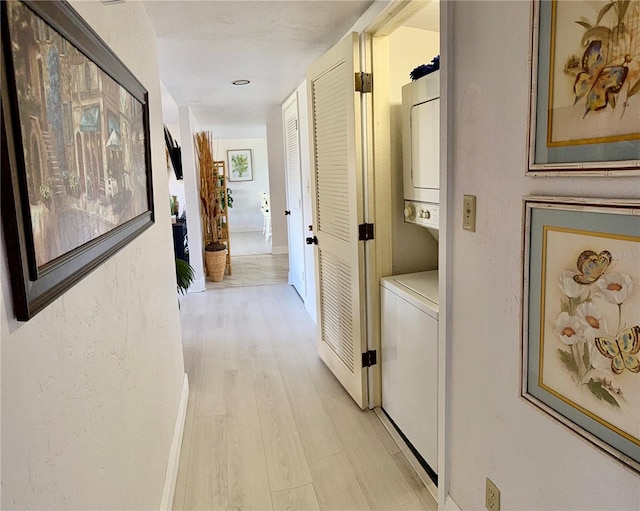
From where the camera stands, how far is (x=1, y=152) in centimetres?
64

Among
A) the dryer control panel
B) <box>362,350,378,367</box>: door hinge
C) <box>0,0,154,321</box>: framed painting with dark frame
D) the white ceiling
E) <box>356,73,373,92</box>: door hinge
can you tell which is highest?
the white ceiling

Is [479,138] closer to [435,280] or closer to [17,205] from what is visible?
[435,280]

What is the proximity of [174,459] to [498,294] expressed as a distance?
164cm

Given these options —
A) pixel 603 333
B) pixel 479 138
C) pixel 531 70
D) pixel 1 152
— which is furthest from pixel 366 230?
pixel 1 152

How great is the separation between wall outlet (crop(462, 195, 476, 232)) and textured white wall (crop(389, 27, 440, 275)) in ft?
3.02

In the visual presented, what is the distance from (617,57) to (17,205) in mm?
1138

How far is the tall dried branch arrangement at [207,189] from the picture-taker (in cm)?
574

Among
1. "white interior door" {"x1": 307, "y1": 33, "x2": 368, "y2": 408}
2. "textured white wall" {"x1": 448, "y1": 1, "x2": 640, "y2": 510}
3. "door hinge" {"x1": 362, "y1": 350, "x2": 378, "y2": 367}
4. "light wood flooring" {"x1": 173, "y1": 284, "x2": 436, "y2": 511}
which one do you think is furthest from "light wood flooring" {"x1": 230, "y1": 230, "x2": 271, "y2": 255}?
"textured white wall" {"x1": 448, "y1": 1, "x2": 640, "y2": 510}

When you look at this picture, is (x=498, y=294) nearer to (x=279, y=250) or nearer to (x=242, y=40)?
(x=242, y=40)

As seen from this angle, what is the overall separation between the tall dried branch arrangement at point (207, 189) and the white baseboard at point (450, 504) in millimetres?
4754

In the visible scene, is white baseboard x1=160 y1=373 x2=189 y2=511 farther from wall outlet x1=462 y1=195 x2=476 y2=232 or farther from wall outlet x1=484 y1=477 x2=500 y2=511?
wall outlet x1=462 y1=195 x2=476 y2=232

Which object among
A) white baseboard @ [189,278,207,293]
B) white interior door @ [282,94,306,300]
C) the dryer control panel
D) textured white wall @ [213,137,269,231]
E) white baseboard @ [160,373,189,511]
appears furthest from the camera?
textured white wall @ [213,137,269,231]

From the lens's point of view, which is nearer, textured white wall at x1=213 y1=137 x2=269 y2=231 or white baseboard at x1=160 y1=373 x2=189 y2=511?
white baseboard at x1=160 y1=373 x2=189 y2=511

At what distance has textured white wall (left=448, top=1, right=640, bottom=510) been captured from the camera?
1094mm
